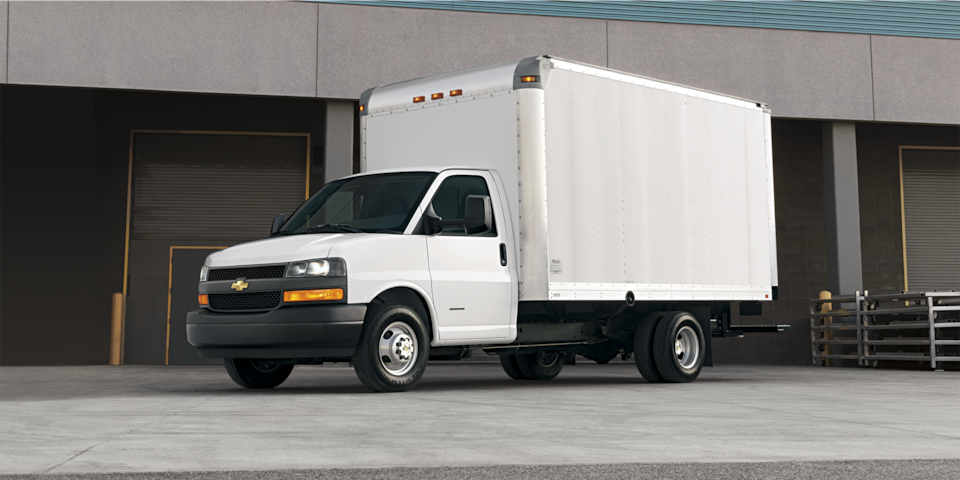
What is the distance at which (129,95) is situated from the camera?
21172mm

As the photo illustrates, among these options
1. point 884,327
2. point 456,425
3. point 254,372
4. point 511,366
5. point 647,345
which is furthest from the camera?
point 884,327

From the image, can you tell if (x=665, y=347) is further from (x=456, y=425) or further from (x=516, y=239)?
(x=456, y=425)

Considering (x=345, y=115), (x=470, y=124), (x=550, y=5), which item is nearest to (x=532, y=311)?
(x=470, y=124)

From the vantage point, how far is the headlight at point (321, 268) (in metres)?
9.62

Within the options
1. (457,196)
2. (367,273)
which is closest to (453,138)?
(457,196)

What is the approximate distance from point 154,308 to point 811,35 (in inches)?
546

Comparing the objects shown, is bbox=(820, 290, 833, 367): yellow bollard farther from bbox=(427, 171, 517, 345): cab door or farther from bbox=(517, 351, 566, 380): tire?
bbox=(427, 171, 517, 345): cab door

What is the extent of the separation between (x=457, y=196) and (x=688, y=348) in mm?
3733

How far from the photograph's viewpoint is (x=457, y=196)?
427 inches

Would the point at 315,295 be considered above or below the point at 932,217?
below

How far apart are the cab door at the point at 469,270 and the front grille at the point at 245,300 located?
1566 millimetres

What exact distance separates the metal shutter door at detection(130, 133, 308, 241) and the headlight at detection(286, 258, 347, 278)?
1221cm

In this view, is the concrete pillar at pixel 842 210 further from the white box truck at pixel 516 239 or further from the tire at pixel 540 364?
the tire at pixel 540 364

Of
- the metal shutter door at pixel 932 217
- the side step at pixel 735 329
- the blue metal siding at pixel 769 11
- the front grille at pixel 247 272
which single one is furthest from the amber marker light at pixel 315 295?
the metal shutter door at pixel 932 217
